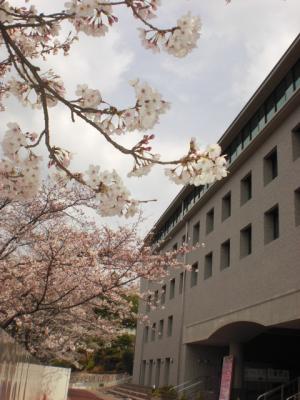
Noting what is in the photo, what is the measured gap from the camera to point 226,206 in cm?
2483

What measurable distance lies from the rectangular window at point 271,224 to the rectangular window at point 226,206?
5.27 meters

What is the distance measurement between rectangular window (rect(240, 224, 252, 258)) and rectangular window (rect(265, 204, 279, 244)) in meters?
1.94

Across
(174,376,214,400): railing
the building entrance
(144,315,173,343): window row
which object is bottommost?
(174,376,214,400): railing

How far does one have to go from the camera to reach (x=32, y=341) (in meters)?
16.8

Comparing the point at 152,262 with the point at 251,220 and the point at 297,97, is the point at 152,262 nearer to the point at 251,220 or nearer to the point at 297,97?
the point at 251,220

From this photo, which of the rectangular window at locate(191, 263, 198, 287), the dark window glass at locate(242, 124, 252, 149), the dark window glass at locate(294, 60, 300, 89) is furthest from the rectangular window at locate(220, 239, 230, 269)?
the dark window glass at locate(294, 60, 300, 89)

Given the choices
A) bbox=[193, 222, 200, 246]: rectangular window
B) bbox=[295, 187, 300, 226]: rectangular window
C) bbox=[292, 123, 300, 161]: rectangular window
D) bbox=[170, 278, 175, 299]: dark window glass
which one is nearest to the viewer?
bbox=[295, 187, 300, 226]: rectangular window

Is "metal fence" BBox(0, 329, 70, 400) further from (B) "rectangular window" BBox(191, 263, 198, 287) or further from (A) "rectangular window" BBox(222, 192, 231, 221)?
(B) "rectangular window" BBox(191, 263, 198, 287)

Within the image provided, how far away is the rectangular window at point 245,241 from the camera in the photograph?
21.0 m

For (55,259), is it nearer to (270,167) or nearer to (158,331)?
(270,167)

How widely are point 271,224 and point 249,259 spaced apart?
186 centimetres

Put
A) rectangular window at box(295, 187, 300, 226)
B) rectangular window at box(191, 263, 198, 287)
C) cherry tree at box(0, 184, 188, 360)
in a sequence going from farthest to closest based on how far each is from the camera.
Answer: rectangular window at box(191, 263, 198, 287)
rectangular window at box(295, 187, 300, 226)
cherry tree at box(0, 184, 188, 360)

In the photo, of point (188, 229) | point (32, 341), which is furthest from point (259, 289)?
point (188, 229)

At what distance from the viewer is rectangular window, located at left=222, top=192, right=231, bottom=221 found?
24422 mm
